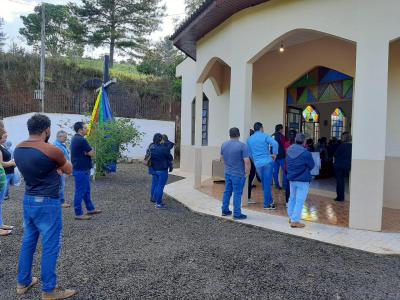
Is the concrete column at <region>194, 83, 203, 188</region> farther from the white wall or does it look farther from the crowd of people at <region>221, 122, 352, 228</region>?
the white wall

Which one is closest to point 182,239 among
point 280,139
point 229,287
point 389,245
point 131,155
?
point 229,287

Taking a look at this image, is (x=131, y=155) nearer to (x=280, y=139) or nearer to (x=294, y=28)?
(x=280, y=139)

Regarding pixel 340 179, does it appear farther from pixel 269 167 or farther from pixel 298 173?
pixel 298 173

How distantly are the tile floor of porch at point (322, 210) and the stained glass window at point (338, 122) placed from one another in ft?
20.3

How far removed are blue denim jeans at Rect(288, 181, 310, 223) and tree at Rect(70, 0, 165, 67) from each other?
73.3ft

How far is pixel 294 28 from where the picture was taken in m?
6.87

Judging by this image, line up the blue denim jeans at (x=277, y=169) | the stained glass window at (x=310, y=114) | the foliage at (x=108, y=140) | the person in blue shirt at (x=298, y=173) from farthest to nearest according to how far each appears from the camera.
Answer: the stained glass window at (x=310, y=114), the foliage at (x=108, y=140), the blue denim jeans at (x=277, y=169), the person in blue shirt at (x=298, y=173)

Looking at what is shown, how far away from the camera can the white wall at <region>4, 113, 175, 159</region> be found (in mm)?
14930

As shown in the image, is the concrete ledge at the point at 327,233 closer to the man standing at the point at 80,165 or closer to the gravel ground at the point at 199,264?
the gravel ground at the point at 199,264

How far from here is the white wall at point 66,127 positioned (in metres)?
14.9

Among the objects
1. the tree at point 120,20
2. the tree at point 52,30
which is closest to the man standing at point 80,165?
the tree at point 120,20

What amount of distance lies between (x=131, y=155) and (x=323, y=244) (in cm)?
1346

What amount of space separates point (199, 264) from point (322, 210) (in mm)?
3894

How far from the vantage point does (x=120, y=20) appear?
84.9 feet
